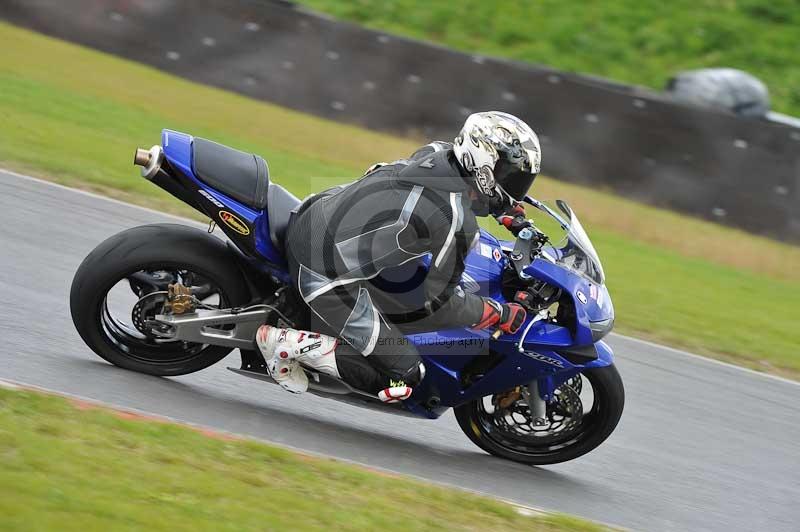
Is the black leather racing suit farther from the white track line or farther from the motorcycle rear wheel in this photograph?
the white track line

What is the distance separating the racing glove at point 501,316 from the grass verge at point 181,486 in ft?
2.85

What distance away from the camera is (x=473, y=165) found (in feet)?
16.3

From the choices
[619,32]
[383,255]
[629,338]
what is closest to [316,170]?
[629,338]

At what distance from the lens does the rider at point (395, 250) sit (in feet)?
16.3

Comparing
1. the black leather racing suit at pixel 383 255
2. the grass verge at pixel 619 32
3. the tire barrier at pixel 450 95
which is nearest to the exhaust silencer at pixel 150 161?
the black leather racing suit at pixel 383 255

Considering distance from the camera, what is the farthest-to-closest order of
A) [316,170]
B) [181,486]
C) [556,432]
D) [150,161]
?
1. [316,170]
2. [556,432]
3. [150,161]
4. [181,486]

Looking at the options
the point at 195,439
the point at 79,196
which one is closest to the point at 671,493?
the point at 195,439

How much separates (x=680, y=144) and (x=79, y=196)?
7.73 metres

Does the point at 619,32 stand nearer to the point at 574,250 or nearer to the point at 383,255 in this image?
the point at 574,250

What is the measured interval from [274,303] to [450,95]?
9192 mm

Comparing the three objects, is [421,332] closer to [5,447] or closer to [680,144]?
[5,447]

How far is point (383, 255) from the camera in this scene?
16.7 ft

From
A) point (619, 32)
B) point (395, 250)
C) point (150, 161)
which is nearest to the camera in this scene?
point (395, 250)

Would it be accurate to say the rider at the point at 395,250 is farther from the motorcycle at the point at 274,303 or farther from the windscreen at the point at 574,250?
the windscreen at the point at 574,250
